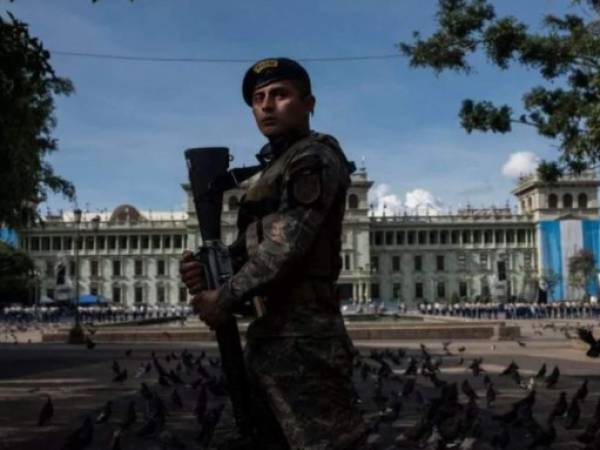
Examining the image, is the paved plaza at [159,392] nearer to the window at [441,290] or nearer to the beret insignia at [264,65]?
the beret insignia at [264,65]

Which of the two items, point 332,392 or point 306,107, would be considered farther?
point 306,107

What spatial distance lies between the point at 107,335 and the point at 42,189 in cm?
679

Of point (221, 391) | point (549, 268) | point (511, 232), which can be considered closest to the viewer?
point (221, 391)

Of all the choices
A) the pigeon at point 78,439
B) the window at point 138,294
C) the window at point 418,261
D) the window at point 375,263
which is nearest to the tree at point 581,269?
the window at point 418,261

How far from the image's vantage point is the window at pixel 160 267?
94.1m

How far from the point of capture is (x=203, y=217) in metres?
2.36

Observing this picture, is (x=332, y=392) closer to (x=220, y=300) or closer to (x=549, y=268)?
(x=220, y=300)

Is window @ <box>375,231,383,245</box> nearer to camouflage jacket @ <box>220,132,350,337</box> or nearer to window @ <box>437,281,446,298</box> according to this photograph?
window @ <box>437,281,446,298</box>

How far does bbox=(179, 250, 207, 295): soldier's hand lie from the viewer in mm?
2289

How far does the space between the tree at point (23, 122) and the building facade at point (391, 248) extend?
72.9m

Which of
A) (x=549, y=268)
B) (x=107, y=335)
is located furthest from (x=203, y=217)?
(x=549, y=268)

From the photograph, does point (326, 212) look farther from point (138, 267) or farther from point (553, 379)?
point (138, 267)

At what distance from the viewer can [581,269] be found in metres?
72.3

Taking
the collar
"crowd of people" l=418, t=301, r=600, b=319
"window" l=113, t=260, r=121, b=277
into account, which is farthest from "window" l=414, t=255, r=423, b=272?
the collar
